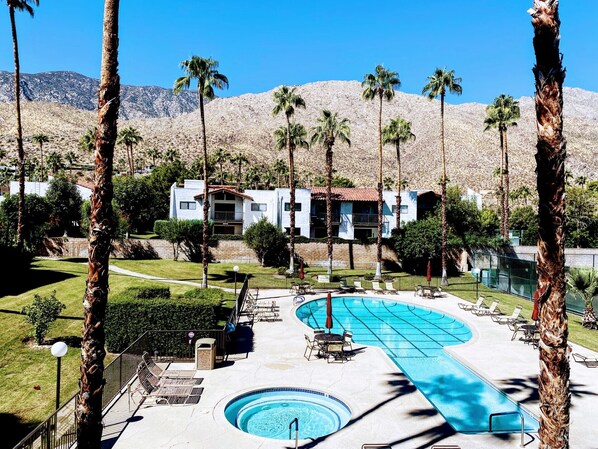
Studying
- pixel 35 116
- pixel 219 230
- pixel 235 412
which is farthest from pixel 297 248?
pixel 35 116

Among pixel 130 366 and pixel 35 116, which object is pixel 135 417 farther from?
pixel 35 116

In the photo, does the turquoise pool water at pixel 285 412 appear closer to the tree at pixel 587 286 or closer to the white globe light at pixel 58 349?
the white globe light at pixel 58 349

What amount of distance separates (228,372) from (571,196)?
201 feet

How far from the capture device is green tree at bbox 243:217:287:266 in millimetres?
45969

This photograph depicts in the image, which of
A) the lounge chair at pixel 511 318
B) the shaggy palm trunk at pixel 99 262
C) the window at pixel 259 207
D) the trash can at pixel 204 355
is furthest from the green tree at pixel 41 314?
the window at pixel 259 207

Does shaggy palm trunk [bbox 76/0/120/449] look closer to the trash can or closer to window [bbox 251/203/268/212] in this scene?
the trash can

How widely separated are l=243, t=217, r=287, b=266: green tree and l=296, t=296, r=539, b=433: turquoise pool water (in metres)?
14.6

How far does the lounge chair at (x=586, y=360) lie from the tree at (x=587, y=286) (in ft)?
24.1

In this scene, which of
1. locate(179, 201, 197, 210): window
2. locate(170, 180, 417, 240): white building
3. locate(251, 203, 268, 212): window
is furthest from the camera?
locate(251, 203, 268, 212): window

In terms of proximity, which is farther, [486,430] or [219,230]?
[219,230]

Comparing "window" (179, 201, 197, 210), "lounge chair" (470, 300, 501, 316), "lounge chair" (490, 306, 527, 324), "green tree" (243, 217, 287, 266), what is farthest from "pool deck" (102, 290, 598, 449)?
"window" (179, 201, 197, 210)

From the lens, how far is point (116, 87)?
331 inches

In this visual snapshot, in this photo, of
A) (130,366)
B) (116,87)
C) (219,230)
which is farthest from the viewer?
(219,230)

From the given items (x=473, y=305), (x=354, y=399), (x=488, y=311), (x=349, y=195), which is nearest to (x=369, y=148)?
(x=349, y=195)
